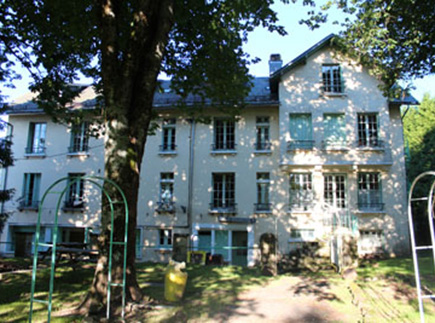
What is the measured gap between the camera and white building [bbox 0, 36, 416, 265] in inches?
805

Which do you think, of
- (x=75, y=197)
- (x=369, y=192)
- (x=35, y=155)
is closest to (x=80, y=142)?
(x=35, y=155)

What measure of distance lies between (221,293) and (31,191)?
1915 centimetres

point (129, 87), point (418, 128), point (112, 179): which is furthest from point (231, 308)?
point (418, 128)

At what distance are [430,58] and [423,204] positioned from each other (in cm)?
1939

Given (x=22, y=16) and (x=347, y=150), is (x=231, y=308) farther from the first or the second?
(x=347, y=150)

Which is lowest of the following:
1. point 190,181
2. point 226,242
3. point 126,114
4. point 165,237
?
point 226,242

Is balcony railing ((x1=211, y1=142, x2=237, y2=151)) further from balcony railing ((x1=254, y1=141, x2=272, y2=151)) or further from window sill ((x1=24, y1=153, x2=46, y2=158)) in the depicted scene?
window sill ((x1=24, y1=153, x2=46, y2=158))

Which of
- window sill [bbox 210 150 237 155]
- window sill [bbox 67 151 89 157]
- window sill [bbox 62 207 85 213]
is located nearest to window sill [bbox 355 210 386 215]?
window sill [bbox 210 150 237 155]

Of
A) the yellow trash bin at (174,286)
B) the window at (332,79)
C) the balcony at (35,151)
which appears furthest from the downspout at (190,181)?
the yellow trash bin at (174,286)

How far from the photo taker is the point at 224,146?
74.0 ft

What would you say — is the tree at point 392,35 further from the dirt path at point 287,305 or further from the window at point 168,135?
the window at point 168,135

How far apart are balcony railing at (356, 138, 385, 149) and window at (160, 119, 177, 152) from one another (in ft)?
36.4

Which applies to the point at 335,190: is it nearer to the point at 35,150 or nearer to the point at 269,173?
the point at 269,173

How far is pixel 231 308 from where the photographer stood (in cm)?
830
